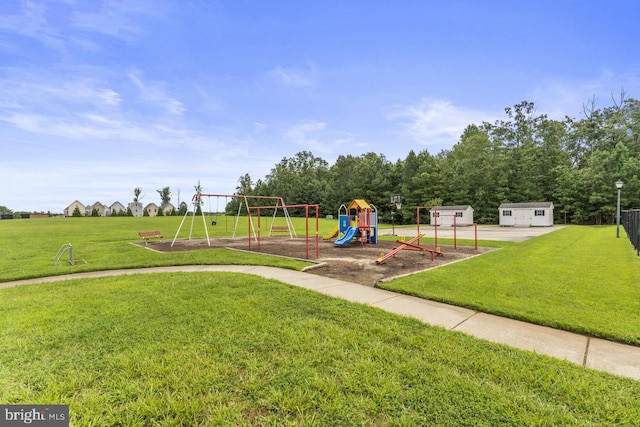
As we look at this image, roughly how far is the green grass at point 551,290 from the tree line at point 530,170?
26038 mm

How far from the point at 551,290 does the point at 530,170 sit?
4474 cm

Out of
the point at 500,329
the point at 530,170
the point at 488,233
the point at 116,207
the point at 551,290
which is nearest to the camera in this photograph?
the point at 500,329

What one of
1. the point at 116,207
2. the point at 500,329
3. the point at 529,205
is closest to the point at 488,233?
the point at 529,205

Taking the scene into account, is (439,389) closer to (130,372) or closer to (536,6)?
(130,372)

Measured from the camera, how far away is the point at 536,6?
938cm

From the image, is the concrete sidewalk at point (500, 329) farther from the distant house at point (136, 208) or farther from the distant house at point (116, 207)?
the distant house at point (116, 207)

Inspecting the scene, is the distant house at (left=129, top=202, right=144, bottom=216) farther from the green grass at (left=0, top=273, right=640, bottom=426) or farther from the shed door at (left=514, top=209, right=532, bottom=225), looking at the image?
the green grass at (left=0, top=273, right=640, bottom=426)

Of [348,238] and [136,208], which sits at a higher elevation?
[136,208]

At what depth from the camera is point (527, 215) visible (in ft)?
111

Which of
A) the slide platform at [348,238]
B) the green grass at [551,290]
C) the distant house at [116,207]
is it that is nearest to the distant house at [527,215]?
the green grass at [551,290]

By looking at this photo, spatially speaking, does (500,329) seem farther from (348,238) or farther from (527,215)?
(527,215)

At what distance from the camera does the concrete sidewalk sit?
9.86ft

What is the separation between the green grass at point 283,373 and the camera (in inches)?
85.8

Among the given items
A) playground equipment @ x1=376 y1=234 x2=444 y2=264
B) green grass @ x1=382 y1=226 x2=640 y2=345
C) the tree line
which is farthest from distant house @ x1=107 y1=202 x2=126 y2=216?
green grass @ x1=382 y1=226 x2=640 y2=345
